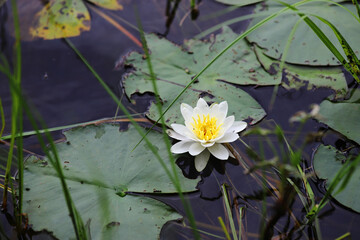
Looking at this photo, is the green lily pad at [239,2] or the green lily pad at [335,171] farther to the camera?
the green lily pad at [239,2]

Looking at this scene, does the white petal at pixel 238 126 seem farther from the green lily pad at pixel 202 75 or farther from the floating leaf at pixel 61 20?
the floating leaf at pixel 61 20

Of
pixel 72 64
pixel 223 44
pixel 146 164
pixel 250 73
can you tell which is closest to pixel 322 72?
pixel 250 73

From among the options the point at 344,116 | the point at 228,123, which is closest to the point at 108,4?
the point at 228,123

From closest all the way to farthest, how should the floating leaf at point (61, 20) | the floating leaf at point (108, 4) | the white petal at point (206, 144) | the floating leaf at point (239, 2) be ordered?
the white petal at point (206, 144) < the floating leaf at point (61, 20) < the floating leaf at point (239, 2) < the floating leaf at point (108, 4)

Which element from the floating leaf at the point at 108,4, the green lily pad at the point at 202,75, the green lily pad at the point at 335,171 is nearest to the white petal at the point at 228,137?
the green lily pad at the point at 202,75

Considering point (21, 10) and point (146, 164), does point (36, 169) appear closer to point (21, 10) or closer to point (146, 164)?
point (146, 164)

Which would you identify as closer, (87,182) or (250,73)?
(87,182)

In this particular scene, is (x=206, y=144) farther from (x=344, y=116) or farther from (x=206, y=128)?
(x=344, y=116)

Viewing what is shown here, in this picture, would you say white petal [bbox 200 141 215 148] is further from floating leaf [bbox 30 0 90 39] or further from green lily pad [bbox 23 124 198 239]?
floating leaf [bbox 30 0 90 39]
